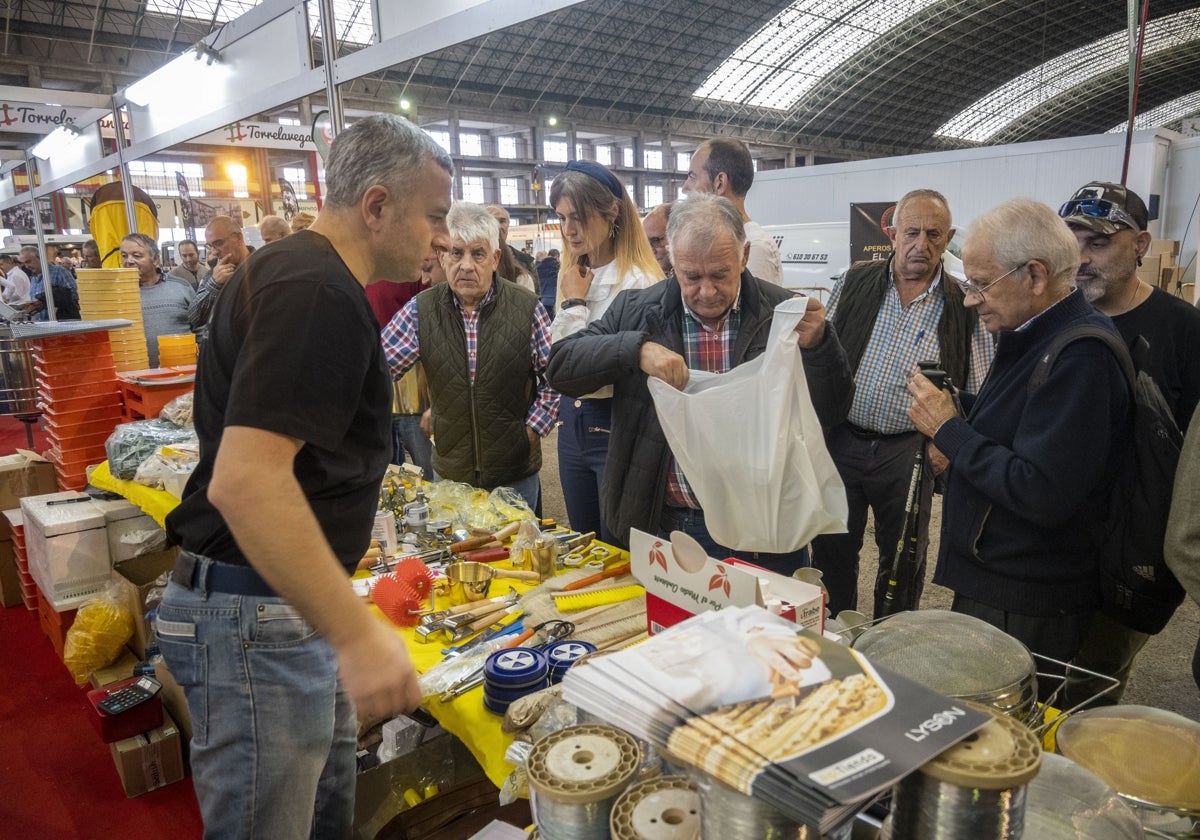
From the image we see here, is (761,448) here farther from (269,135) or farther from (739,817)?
(269,135)

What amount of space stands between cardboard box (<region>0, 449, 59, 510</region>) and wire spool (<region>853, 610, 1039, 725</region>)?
4494 millimetres

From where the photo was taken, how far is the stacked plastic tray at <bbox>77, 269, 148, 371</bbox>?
13.7ft

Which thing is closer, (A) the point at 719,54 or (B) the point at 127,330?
(B) the point at 127,330

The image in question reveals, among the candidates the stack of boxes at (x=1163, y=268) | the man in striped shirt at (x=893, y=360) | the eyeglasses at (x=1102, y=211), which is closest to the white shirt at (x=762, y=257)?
the man in striped shirt at (x=893, y=360)

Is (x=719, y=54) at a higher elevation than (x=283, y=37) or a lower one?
higher

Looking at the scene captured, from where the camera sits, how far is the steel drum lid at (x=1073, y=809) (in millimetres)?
727

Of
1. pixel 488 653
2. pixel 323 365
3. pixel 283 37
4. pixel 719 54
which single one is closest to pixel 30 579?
pixel 283 37

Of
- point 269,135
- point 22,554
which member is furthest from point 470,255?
point 269,135

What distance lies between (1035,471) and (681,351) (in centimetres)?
89

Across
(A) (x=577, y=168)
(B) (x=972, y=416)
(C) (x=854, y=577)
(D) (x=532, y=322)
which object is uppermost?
(A) (x=577, y=168)

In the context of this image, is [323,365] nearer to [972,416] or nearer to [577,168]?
[972,416]

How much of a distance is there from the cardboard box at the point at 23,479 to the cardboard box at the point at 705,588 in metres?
4.06

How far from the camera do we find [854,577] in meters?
2.78

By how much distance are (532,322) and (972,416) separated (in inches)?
60.9
